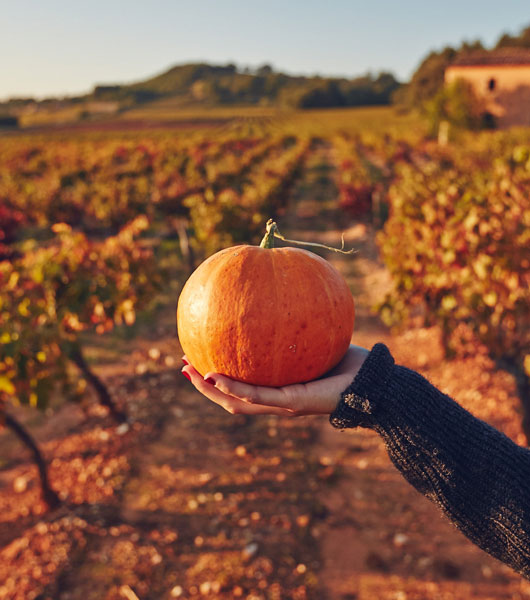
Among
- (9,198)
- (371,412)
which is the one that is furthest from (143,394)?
(9,198)

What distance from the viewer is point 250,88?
14950cm

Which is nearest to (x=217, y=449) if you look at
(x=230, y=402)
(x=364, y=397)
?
(x=230, y=402)

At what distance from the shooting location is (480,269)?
192 inches

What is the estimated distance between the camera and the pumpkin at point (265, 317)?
181 centimetres

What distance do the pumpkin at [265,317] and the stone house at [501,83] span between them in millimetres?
56360

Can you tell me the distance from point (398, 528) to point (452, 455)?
3719 millimetres

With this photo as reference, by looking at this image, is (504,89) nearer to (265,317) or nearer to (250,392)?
(265,317)

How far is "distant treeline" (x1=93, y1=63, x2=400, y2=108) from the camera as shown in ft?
411

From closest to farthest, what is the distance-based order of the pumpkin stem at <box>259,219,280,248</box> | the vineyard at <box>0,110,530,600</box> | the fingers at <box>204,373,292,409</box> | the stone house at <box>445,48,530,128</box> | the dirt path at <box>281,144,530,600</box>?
the fingers at <box>204,373,292,409</box>
the pumpkin stem at <box>259,219,280,248</box>
the dirt path at <box>281,144,530,600</box>
the vineyard at <box>0,110,530,600</box>
the stone house at <box>445,48,530,128</box>

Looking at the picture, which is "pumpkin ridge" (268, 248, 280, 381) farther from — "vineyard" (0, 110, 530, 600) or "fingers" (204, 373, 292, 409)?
"vineyard" (0, 110, 530, 600)

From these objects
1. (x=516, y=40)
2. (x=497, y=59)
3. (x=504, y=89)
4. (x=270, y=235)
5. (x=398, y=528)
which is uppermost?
(x=516, y=40)

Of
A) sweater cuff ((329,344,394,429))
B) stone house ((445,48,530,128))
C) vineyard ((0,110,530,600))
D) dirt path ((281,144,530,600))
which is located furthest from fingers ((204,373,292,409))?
stone house ((445,48,530,128))

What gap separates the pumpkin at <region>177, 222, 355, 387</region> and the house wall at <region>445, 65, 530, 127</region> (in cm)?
5654

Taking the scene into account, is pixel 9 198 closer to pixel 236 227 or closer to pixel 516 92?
pixel 236 227
